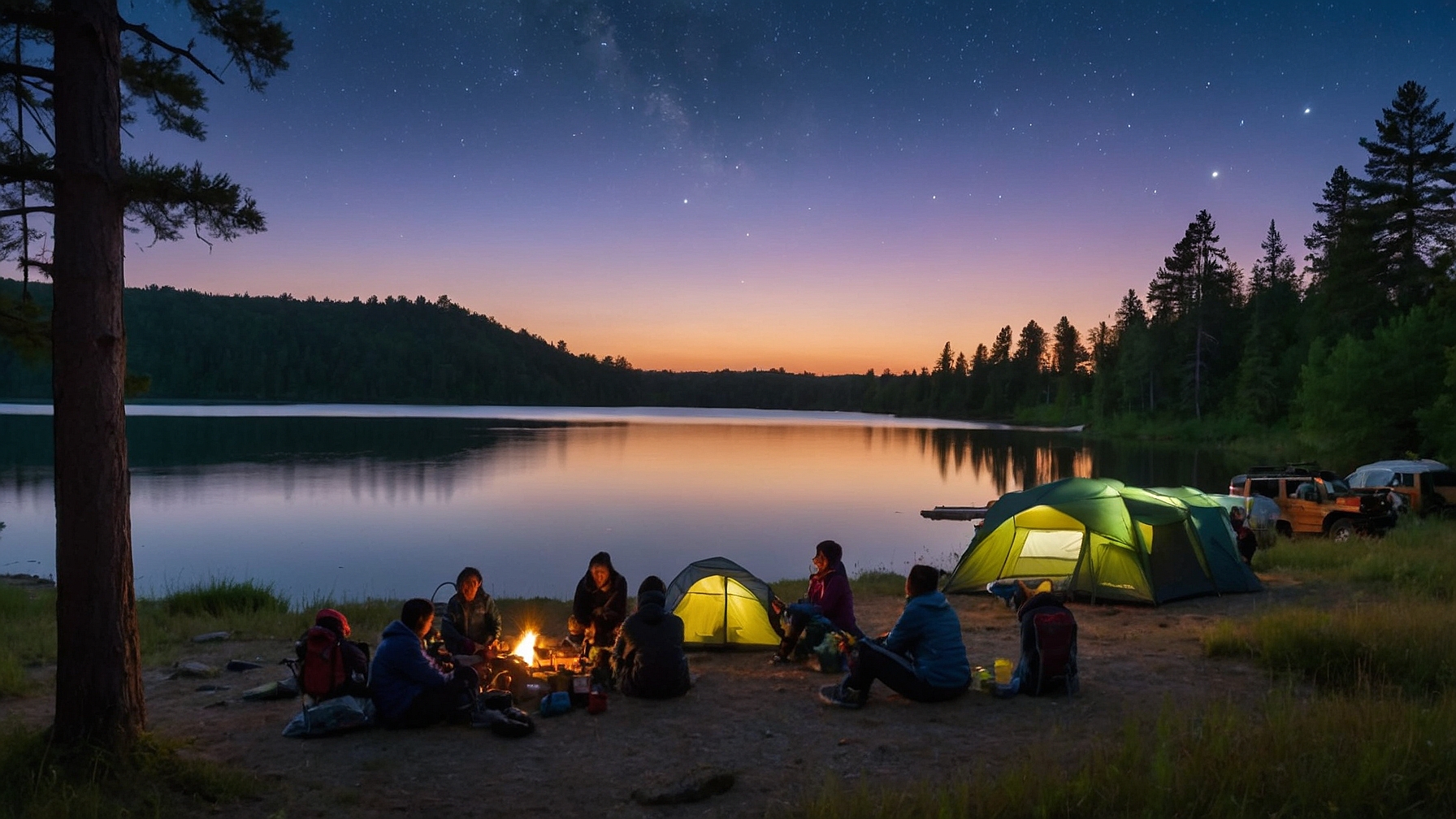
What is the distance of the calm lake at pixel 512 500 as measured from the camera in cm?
2177

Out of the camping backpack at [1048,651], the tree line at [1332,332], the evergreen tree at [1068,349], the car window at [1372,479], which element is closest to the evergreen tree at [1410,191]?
the tree line at [1332,332]

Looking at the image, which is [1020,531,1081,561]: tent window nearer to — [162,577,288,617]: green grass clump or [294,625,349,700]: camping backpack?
[294,625,349,700]: camping backpack

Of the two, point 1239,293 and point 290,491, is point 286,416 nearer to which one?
point 290,491

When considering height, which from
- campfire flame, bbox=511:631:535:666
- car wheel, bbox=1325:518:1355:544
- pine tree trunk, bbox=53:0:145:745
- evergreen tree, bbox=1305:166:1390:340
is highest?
evergreen tree, bbox=1305:166:1390:340

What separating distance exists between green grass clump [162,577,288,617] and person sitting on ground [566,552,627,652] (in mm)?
6170

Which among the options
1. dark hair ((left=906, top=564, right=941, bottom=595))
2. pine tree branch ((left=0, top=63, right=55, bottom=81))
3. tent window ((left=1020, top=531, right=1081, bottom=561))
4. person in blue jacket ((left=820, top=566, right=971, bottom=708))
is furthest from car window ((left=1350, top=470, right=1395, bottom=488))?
pine tree branch ((left=0, top=63, right=55, bottom=81))

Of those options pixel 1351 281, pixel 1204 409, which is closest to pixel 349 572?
pixel 1351 281

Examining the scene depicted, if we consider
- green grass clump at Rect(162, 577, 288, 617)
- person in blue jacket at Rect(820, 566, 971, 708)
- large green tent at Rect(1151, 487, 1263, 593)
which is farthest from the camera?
large green tent at Rect(1151, 487, 1263, 593)

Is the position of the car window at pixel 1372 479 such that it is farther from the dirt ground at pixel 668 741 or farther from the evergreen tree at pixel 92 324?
the evergreen tree at pixel 92 324

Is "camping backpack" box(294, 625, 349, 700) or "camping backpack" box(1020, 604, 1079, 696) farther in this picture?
"camping backpack" box(1020, 604, 1079, 696)

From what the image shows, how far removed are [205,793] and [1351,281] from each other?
54008 mm

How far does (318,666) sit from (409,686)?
0.72 metres

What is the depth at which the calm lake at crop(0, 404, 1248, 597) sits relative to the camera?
21766 mm

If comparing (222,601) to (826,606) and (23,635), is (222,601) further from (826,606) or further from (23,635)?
(826,606)
